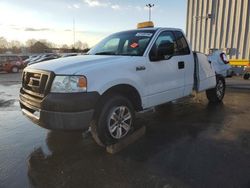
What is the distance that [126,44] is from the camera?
178 inches

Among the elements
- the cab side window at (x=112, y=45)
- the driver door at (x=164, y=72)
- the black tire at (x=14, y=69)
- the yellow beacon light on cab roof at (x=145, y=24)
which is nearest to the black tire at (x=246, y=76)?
the driver door at (x=164, y=72)

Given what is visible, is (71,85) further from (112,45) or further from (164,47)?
(164,47)

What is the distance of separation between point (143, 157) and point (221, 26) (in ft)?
33.6

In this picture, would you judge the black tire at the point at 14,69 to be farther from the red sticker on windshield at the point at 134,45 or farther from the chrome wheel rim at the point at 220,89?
the red sticker on windshield at the point at 134,45

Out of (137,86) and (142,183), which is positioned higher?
(137,86)

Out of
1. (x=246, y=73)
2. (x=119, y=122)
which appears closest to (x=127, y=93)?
(x=119, y=122)

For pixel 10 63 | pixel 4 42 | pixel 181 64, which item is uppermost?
pixel 4 42

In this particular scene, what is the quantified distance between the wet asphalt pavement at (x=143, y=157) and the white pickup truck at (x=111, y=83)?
1.64 feet

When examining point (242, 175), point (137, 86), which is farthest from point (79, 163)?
point (242, 175)

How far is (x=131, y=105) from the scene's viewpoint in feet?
13.0

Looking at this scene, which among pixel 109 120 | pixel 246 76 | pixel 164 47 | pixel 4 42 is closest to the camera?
pixel 109 120

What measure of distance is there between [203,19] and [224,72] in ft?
18.4

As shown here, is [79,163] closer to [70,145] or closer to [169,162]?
[70,145]

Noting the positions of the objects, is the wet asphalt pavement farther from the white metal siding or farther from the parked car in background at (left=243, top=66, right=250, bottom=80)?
the white metal siding
